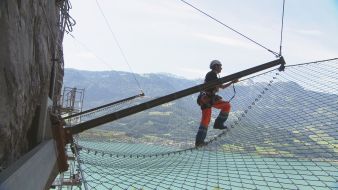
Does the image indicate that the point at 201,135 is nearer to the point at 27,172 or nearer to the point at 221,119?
the point at 221,119

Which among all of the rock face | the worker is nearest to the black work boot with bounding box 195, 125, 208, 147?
the worker

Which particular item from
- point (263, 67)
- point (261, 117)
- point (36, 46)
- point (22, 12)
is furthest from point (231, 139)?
point (22, 12)

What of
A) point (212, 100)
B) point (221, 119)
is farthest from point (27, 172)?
point (221, 119)

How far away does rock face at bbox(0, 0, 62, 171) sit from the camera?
219 cm

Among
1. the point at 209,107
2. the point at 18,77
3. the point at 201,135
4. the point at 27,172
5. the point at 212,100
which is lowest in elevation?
the point at 201,135

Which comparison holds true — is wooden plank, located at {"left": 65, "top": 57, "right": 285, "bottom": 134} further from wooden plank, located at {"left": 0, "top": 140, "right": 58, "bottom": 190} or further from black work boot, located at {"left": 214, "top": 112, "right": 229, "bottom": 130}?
black work boot, located at {"left": 214, "top": 112, "right": 229, "bottom": 130}

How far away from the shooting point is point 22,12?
2.62 meters

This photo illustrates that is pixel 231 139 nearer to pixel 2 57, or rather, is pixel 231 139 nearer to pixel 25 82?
pixel 25 82

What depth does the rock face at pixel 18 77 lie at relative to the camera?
86.4 inches

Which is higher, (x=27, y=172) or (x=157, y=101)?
(x=157, y=101)

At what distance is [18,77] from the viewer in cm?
259

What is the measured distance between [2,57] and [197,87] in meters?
3.20

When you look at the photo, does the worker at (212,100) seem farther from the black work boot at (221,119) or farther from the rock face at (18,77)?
the rock face at (18,77)

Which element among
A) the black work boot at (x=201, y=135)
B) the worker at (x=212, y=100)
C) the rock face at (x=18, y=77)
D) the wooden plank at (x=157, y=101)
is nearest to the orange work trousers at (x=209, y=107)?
the worker at (x=212, y=100)
